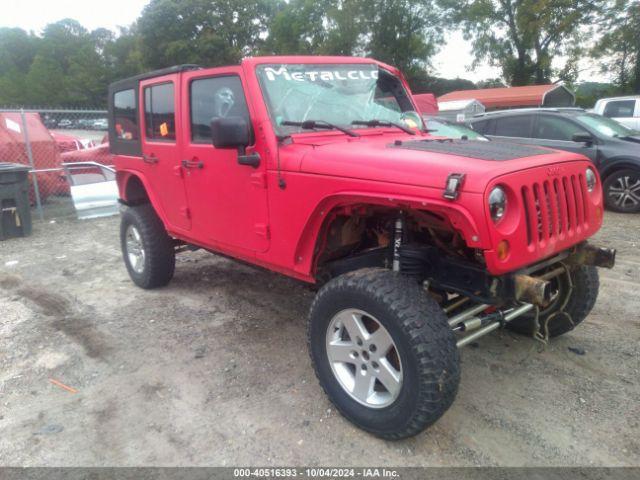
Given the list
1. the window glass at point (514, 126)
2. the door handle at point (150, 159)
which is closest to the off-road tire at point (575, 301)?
the door handle at point (150, 159)

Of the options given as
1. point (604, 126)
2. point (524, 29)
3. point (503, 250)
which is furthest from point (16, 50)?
point (503, 250)

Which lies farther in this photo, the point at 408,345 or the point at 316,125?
the point at 316,125

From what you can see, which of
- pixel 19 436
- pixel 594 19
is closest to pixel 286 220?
pixel 19 436

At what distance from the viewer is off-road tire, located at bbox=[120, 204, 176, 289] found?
15.7ft

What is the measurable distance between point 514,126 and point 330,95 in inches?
264

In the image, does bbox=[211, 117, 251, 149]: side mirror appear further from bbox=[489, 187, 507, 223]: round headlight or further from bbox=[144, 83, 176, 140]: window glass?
bbox=[489, 187, 507, 223]: round headlight

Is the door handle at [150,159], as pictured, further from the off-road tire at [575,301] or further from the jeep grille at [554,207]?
the off-road tire at [575,301]

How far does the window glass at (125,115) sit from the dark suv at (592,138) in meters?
6.71

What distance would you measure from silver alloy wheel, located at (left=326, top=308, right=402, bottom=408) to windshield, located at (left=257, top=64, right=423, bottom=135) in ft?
4.19

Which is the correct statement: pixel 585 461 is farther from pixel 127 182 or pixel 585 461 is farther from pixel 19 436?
pixel 127 182

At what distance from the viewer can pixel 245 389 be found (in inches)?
128

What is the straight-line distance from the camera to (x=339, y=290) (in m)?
2.72

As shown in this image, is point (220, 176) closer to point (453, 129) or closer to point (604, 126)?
point (453, 129)

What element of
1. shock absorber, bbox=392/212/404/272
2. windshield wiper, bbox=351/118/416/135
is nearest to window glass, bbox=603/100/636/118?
windshield wiper, bbox=351/118/416/135
